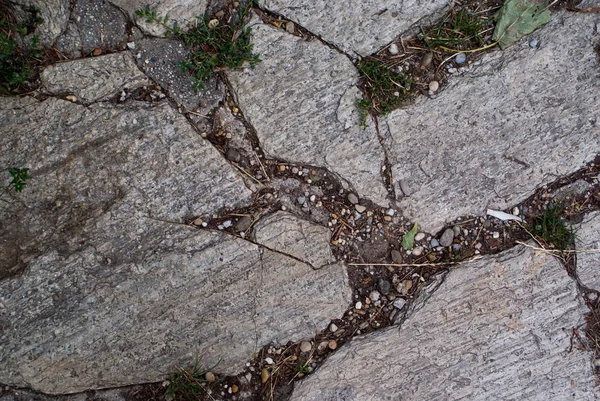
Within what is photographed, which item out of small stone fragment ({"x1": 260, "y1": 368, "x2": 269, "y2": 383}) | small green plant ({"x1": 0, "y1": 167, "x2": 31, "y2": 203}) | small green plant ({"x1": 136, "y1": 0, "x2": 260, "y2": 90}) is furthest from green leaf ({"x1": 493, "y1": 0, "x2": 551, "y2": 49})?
small green plant ({"x1": 0, "y1": 167, "x2": 31, "y2": 203})

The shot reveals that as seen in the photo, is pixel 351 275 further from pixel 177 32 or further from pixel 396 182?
pixel 177 32

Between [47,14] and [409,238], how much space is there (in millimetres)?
2111

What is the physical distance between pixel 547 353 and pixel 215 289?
66.1 inches

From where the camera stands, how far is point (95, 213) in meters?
2.35

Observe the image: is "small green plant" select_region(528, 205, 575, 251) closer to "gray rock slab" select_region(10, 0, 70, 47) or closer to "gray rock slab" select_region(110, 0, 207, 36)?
"gray rock slab" select_region(110, 0, 207, 36)

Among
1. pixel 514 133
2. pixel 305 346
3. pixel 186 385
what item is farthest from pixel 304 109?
pixel 186 385

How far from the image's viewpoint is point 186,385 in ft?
7.59

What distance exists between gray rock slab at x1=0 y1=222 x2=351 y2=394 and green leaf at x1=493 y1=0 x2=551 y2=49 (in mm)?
1501

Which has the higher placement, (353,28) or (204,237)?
(353,28)

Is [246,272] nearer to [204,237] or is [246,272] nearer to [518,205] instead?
[204,237]

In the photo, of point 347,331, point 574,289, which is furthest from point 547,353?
point 347,331

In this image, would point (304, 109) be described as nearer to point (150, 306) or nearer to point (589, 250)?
point (150, 306)

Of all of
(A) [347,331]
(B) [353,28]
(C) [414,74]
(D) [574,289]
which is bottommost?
(D) [574,289]

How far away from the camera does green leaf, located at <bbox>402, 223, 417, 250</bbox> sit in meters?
2.46
